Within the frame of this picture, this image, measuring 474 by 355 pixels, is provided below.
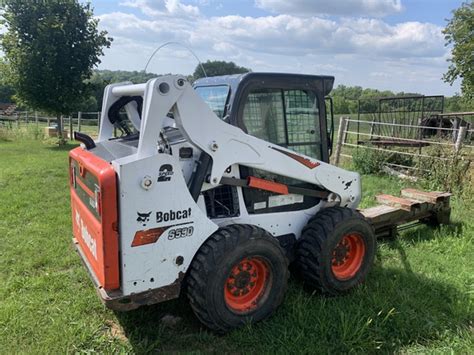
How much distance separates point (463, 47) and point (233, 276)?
3209 centimetres

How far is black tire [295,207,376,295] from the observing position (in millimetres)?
3682

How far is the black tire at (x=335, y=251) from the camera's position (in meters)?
3.68

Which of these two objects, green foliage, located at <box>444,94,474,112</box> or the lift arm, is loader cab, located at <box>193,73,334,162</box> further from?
green foliage, located at <box>444,94,474,112</box>

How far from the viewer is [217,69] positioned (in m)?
4.25

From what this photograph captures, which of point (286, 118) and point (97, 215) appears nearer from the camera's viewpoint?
point (97, 215)

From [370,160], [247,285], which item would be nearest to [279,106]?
[247,285]

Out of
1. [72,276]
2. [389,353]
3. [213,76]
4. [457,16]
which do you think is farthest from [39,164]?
[457,16]

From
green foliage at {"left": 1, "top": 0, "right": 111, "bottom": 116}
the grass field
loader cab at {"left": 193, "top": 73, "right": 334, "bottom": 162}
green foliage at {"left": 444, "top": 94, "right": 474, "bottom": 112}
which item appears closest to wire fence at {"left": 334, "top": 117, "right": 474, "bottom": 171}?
the grass field

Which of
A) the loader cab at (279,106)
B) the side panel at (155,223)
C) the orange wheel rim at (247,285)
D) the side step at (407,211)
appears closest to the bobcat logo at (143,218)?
the side panel at (155,223)

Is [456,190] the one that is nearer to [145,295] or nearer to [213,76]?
[213,76]

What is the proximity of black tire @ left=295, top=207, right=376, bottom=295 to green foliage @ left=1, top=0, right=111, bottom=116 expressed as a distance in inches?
575

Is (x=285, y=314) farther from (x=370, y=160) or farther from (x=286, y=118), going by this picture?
(x=370, y=160)

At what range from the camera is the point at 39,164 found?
1091 centimetres

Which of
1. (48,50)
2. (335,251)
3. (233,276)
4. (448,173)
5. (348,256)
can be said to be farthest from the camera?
(48,50)
